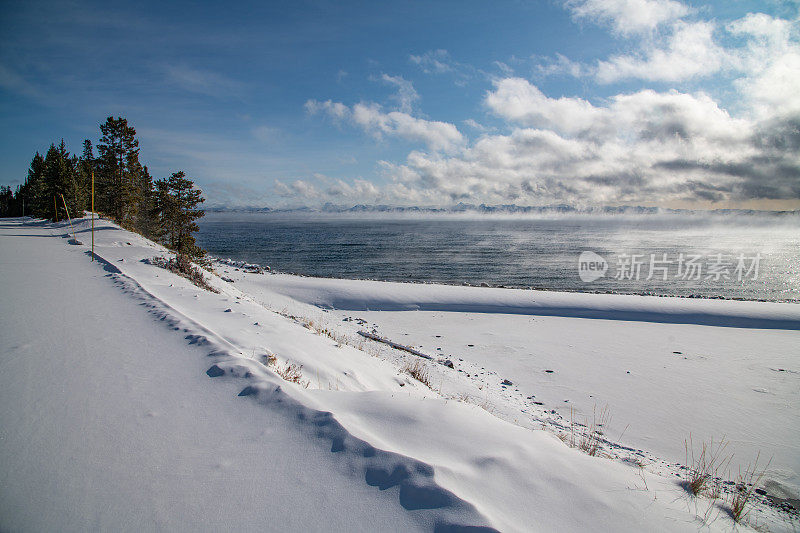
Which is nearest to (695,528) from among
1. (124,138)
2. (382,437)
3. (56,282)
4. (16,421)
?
(382,437)

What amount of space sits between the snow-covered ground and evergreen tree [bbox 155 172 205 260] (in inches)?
600

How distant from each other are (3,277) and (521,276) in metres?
32.1

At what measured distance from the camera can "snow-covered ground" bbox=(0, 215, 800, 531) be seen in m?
2.35

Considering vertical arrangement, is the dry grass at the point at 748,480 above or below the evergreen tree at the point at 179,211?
below

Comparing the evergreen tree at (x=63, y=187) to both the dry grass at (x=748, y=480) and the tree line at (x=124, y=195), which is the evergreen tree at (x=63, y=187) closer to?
the tree line at (x=124, y=195)

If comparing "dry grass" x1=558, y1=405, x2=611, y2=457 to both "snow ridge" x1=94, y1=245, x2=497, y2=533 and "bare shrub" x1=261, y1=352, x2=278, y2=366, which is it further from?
"bare shrub" x1=261, y1=352, x2=278, y2=366

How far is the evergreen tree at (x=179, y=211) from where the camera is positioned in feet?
79.9

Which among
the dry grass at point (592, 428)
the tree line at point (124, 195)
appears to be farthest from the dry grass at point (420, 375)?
the tree line at point (124, 195)

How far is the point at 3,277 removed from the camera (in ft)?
32.6

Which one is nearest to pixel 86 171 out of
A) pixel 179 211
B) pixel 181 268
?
pixel 179 211

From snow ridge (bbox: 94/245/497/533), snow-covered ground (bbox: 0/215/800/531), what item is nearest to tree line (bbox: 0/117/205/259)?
snow-covered ground (bbox: 0/215/800/531)

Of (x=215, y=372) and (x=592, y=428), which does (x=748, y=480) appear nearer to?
(x=592, y=428)

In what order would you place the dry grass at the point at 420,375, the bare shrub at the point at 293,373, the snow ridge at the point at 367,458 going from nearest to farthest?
the snow ridge at the point at 367,458
the bare shrub at the point at 293,373
the dry grass at the point at 420,375

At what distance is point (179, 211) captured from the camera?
24.4 metres
